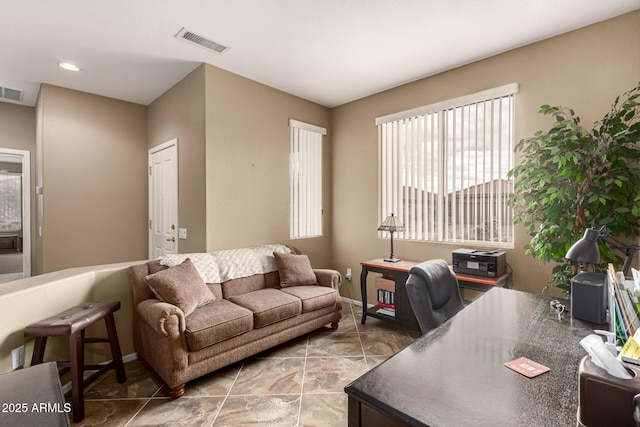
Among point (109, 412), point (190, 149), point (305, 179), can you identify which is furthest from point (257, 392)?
point (305, 179)

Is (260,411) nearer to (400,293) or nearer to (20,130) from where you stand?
(400,293)

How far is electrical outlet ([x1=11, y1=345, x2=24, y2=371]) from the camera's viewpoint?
1943 millimetres

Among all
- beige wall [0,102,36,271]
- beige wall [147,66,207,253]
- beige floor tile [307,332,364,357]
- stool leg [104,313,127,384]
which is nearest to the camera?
stool leg [104,313,127,384]

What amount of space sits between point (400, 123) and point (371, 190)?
3.07 ft

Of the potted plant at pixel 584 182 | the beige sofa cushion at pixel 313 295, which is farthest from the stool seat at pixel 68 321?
the potted plant at pixel 584 182

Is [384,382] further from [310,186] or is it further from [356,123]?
[356,123]

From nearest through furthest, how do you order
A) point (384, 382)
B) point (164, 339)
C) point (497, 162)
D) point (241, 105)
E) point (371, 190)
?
point (384, 382), point (164, 339), point (497, 162), point (241, 105), point (371, 190)

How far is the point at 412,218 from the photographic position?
3.68 meters

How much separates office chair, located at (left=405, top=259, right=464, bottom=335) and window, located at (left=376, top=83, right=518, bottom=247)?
4.60 ft

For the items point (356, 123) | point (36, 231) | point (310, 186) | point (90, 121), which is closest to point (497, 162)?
point (356, 123)

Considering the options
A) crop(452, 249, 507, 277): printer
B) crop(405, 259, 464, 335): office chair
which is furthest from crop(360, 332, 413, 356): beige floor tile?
crop(405, 259, 464, 335): office chair

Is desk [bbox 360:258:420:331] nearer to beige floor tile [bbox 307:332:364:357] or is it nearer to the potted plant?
beige floor tile [bbox 307:332:364:357]

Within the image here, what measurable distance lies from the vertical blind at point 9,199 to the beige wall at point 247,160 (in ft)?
13.6

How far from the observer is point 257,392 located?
7.28 feet
